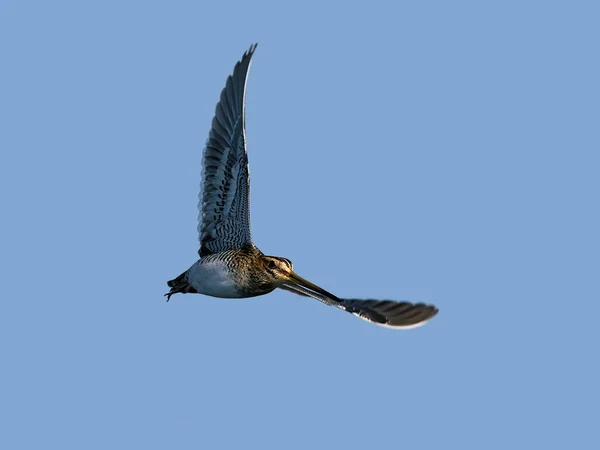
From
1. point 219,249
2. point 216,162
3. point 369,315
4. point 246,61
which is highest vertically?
point 246,61

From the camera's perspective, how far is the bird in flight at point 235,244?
685 inches

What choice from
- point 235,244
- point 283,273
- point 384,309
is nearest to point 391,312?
point 384,309

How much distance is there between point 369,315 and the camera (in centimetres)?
1714

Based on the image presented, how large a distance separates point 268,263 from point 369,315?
183 centimetres

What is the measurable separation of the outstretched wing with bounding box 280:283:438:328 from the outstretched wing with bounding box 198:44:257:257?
1273mm

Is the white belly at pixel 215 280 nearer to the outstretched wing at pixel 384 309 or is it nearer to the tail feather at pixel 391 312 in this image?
the outstretched wing at pixel 384 309

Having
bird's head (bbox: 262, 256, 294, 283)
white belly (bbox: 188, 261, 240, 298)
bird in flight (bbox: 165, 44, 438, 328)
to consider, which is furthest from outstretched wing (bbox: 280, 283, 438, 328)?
white belly (bbox: 188, 261, 240, 298)

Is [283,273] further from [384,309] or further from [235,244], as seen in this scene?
[384,309]

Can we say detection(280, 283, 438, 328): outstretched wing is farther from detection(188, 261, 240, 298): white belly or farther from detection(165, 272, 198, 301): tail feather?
detection(165, 272, 198, 301): tail feather

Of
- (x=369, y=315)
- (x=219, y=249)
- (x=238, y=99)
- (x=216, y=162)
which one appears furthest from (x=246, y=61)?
(x=369, y=315)

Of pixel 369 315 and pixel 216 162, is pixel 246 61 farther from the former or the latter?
pixel 369 315

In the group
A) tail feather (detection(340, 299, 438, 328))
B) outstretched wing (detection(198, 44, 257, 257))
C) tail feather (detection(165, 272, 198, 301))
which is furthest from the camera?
tail feather (detection(165, 272, 198, 301))

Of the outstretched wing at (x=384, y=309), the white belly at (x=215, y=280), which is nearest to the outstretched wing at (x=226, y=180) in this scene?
the white belly at (x=215, y=280)

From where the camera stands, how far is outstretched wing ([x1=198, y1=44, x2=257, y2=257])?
17.6m
